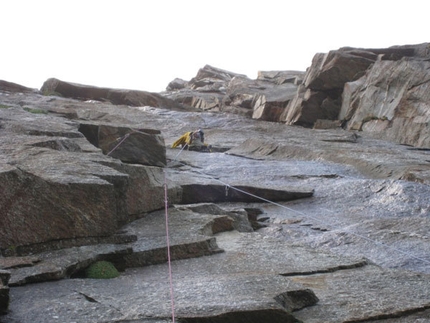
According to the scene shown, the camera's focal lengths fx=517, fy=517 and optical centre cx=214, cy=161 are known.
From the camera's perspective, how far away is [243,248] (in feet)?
28.7

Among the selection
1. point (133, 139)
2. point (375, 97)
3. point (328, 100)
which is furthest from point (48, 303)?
point (328, 100)

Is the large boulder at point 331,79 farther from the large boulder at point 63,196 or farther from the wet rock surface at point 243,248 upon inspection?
the large boulder at point 63,196

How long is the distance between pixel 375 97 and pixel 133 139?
14.3 m

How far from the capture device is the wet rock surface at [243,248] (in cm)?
586

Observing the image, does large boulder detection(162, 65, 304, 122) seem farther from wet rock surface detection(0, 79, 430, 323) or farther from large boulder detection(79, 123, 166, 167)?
large boulder detection(79, 123, 166, 167)

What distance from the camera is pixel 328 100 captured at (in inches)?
1139

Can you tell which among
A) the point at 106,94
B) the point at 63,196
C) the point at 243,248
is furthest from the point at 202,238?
the point at 106,94

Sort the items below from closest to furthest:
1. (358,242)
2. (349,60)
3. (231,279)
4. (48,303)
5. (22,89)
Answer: (48,303)
(231,279)
(358,242)
(349,60)
(22,89)

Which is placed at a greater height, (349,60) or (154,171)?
(349,60)

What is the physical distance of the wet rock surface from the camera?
19.2 ft

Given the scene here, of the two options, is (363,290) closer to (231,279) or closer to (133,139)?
(231,279)

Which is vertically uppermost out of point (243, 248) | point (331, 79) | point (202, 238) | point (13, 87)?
point (331, 79)

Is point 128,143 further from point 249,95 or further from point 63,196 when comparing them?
point 249,95

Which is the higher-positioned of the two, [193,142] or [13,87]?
[13,87]
